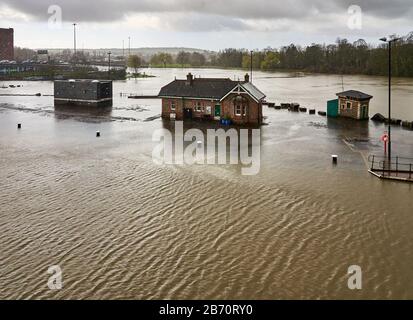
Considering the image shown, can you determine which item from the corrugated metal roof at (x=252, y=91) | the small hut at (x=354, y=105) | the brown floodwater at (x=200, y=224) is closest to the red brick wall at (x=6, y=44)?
the corrugated metal roof at (x=252, y=91)

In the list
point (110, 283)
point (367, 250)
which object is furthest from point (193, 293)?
point (367, 250)

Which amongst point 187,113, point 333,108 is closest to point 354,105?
point 333,108

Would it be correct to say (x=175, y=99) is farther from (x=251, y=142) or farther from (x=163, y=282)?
(x=163, y=282)

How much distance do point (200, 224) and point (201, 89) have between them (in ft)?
97.0

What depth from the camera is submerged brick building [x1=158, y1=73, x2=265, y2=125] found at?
44844 mm

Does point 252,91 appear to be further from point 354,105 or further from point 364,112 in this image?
point 364,112

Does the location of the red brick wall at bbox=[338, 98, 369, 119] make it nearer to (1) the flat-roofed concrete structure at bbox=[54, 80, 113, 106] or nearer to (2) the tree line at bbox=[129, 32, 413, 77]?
(1) the flat-roofed concrete structure at bbox=[54, 80, 113, 106]

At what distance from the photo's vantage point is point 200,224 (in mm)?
20094

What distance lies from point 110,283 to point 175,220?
5.84 m

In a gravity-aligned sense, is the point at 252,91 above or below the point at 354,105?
above

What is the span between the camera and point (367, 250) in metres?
17.6

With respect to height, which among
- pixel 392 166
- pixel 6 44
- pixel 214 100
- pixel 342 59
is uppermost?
pixel 6 44

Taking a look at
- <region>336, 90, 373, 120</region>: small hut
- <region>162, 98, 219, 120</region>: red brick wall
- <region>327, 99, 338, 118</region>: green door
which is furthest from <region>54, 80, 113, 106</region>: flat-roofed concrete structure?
<region>336, 90, 373, 120</region>: small hut

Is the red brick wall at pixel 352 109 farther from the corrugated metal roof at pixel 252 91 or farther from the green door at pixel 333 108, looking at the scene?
the corrugated metal roof at pixel 252 91
